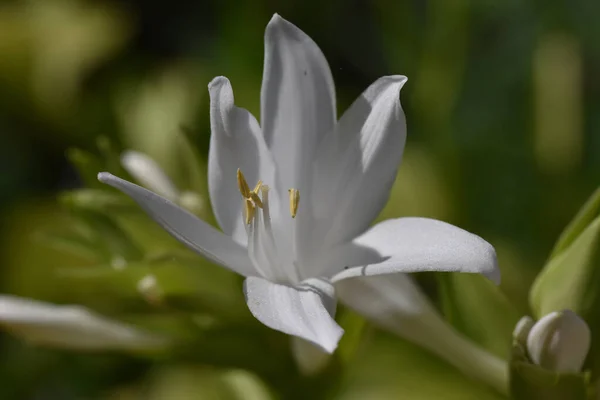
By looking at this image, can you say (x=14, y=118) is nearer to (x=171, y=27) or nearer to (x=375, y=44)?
(x=171, y=27)

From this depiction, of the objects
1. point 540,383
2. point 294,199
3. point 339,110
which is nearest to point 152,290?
point 294,199

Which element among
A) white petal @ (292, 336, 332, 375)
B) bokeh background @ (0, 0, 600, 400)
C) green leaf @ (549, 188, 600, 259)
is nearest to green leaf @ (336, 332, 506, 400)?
bokeh background @ (0, 0, 600, 400)

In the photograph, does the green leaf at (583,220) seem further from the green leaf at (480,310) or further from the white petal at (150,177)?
the white petal at (150,177)

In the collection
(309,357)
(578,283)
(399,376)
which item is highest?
(578,283)

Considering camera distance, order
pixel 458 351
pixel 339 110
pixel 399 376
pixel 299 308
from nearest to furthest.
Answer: pixel 299 308 → pixel 458 351 → pixel 399 376 → pixel 339 110

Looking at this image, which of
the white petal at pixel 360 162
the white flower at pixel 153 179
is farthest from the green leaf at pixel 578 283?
the white flower at pixel 153 179

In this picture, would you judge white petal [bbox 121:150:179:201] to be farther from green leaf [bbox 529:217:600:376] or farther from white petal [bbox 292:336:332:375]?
green leaf [bbox 529:217:600:376]

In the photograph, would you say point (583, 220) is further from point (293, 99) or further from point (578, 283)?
point (293, 99)

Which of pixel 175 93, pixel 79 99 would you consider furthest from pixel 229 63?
pixel 79 99
